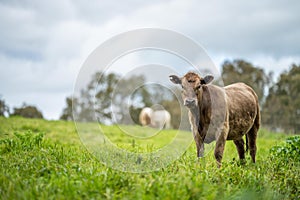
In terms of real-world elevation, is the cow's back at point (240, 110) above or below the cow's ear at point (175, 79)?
below

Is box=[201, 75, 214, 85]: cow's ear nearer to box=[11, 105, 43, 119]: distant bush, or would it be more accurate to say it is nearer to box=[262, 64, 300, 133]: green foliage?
box=[262, 64, 300, 133]: green foliage

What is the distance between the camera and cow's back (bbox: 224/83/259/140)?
7.66 metres

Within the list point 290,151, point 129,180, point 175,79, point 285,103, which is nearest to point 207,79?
point 175,79

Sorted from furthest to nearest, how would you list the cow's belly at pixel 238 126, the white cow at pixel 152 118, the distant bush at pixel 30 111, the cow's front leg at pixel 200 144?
the distant bush at pixel 30 111
the white cow at pixel 152 118
the cow's belly at pixel 238 126
the cow's front leg at pixel 200 144

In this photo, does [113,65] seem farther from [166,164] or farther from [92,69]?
[166,164]

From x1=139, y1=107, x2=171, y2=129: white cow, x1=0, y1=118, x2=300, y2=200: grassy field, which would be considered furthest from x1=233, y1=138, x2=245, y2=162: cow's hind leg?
x1=139, y1=107, x2=171, y2=129: white cow

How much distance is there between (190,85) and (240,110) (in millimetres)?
1542

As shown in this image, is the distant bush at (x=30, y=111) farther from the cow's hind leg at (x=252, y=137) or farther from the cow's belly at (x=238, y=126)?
the cow's belly at (x=238, y=126)

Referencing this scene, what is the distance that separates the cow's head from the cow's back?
2.93 ft

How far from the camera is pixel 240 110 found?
26.0 feet

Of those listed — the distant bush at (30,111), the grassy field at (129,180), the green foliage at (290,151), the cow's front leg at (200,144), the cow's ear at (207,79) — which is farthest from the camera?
the distant bush at (30,111)

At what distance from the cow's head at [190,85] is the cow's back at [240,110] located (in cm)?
89

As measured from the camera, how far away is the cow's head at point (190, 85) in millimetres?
6836

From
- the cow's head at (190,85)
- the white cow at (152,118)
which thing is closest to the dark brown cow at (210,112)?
the cow's head at (190,85)
